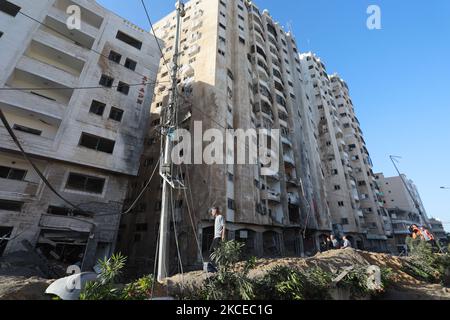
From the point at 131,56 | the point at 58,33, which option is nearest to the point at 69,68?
the point at 58,33

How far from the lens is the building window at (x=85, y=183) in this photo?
18469mm

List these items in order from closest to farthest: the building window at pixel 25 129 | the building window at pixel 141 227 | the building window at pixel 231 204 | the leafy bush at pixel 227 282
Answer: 1. the leafy bush at pixel 227 282
2. the building window at pixel 25 129
3. the building window at pixel 231 204
4. the building window at pixel 141 227

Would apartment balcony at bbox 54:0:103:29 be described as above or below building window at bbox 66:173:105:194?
above

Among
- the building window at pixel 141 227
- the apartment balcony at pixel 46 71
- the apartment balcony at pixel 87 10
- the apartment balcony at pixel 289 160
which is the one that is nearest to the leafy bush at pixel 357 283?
the building window at pixel 141 227

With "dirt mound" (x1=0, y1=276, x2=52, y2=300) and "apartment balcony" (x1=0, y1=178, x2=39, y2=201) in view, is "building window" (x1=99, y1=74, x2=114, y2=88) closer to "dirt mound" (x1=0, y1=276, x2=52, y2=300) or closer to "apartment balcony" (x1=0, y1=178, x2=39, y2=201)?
"apartment balcony" (x1=0, y1=178, x2=39, y2=201)

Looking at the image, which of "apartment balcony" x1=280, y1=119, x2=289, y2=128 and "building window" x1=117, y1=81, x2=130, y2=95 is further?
"apartment balcony" x1=280, y1=119, x2=289, y2=128

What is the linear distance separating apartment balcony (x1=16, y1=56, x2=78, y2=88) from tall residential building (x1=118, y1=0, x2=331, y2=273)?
11.8 metres

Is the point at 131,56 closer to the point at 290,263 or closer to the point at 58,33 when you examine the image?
the point at 58,33

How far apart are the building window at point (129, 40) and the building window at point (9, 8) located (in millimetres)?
8167

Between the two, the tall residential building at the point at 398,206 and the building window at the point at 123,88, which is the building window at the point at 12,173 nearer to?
the building window at the point at 123,88

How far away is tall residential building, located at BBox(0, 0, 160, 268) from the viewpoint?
1666cm

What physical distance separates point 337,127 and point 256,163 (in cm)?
3640

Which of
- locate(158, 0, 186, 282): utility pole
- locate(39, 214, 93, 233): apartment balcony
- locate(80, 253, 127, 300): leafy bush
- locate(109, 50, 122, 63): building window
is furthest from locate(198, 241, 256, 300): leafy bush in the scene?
locate(109, 50, 122, 63): building window
